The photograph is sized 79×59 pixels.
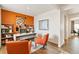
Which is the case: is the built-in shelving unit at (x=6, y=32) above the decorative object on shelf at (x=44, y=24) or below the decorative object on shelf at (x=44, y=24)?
below

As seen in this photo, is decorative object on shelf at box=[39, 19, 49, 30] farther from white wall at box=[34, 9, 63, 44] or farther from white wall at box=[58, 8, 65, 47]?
white wall at box=[58, 8, 65, 47]

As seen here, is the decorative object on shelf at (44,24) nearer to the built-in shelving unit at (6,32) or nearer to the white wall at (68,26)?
the white wall at (68,26)

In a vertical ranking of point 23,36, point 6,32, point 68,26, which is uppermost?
point 68,26

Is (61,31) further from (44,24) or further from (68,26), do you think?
(44,24)

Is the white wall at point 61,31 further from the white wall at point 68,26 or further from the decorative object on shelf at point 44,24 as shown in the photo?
the decorative object on shelf at point 44,24

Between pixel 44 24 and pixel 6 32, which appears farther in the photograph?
pixel 44 24

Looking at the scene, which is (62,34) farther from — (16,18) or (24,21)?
(16,18)

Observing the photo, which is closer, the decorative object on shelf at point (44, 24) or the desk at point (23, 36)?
the desk at point (23, 36)

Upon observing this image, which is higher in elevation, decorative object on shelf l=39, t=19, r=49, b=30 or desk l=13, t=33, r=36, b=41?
decorative object on shelf l=39, t=19, r=49, b=30

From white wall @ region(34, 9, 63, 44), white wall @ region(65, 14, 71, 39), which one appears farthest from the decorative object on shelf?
white wall @ region(65, 14, 71, 39)

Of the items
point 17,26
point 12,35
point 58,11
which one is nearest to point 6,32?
point 12,35

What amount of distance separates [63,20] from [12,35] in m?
1.22

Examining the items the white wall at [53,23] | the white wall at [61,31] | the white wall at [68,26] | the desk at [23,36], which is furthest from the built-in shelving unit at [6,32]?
the white wall at [68,26]

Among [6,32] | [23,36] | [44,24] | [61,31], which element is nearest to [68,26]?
[61,31]
